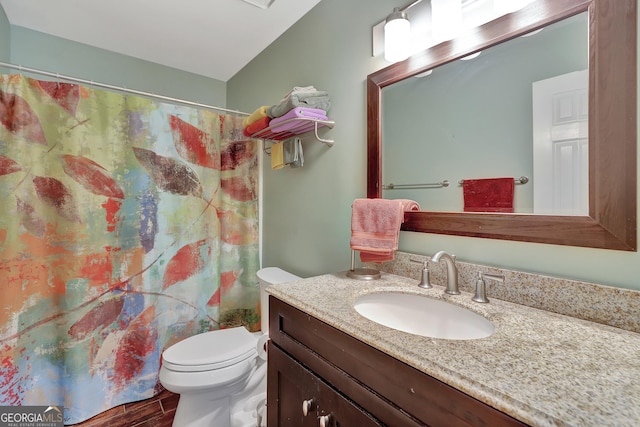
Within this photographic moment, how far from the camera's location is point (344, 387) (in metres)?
0.71

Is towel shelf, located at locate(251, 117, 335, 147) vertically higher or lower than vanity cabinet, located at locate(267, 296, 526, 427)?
higher

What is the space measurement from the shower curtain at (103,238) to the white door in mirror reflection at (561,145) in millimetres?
1742

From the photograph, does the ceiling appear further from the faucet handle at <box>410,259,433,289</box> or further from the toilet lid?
the toilet lid

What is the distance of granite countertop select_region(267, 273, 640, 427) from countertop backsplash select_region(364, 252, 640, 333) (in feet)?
0.08

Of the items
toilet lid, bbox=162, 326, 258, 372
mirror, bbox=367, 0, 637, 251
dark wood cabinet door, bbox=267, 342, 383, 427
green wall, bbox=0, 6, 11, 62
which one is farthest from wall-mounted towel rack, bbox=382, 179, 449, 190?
green wall, bbox=0, 6, 11, 62

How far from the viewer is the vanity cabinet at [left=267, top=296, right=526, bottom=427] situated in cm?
52

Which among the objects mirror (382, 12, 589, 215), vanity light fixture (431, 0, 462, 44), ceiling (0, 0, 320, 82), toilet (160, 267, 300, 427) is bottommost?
toilet (160, 267, 300, 427)

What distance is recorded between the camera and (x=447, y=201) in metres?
1.06

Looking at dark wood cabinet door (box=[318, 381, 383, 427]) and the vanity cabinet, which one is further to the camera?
dark wood cabinet door (box=[318, 381, 383, 427])

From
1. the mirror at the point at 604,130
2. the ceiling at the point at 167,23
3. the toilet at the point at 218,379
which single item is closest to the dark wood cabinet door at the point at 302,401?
the toilet at the point at 218,379

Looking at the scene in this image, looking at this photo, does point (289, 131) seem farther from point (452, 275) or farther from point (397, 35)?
point (452, 275)

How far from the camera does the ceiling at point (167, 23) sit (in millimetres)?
1629

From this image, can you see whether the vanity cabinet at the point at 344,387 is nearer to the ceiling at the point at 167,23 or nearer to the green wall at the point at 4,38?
the ceiling at the point at 167,23

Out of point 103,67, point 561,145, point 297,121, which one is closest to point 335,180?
point 297,121
